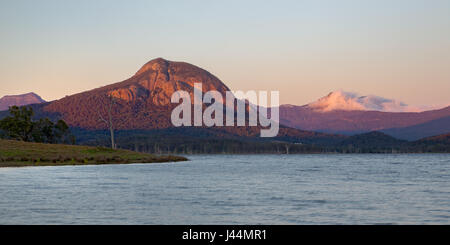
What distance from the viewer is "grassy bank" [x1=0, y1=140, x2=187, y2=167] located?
91119 millimetres

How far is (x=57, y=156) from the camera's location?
326ft

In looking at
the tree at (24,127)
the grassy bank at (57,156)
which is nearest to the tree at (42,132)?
the tree at (24,127)

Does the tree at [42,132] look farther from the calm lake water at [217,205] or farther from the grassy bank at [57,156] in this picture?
the calm lake water at [217,205]

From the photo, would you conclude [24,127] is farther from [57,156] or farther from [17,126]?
[57,156]

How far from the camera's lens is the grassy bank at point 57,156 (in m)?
91.1

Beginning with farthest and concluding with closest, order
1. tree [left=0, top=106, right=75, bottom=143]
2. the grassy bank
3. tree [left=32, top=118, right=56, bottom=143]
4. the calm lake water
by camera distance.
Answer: tree [left=32, top=118, right=56, bottom=143]
tree [left=0, top=106, right=75, bottom=143]
the grassy bank
the calm lake water

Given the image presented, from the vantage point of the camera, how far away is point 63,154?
104 meters

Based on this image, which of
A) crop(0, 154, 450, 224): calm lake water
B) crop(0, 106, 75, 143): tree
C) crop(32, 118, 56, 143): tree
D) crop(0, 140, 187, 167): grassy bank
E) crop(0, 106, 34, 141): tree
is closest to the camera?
crop(0, 154, 450, 224): calm lake water

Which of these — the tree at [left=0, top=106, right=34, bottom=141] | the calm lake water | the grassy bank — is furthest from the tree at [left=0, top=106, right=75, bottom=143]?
the calm lake water

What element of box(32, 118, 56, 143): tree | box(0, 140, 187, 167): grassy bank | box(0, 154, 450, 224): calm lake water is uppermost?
box(32, 118, 56, 143): tree

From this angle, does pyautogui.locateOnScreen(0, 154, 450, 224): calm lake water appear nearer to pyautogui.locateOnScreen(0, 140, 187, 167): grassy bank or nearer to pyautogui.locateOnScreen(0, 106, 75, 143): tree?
pyautogui.locateOnScreen(0, 140, 187, 167): grassy bank

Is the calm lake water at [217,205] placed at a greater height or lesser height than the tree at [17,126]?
lesser
